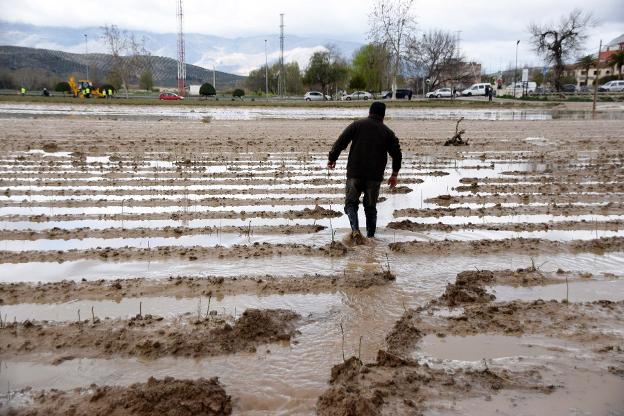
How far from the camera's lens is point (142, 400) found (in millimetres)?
3305

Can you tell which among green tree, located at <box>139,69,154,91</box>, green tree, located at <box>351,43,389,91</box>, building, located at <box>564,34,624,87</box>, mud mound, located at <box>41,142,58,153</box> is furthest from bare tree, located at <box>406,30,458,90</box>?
mud mound, located at <box>41,142,58,153</box>

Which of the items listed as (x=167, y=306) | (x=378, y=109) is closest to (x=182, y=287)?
(x=167, y=306)

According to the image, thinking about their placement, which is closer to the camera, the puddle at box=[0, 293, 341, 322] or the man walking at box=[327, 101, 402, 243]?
the puddle at box=[0, 293, 341, 322]

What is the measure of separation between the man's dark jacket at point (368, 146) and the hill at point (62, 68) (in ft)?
170

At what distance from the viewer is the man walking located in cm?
696

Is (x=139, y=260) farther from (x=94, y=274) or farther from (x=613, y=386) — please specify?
(x=613, y=386)

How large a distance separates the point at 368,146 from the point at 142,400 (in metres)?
4.46

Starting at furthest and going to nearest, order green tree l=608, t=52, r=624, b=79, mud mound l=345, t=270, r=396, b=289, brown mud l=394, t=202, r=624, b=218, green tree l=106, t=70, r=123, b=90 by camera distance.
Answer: green tree l=608, t=52, r=624, b=79 → green tree l=106, t=70, r=123, b=90 → brown mud l=394, t=202, r=624, b=218 → mud mound l=345, t=270, r=396, b=289

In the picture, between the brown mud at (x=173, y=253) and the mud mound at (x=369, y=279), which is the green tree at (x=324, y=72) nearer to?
the brown mud at (x=173, y=253)

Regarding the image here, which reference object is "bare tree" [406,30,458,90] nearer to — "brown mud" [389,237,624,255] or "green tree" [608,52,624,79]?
"green tree" [608,52,624,79]

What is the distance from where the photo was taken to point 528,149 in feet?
52.8

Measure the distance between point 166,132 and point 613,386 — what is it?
17.8 metres

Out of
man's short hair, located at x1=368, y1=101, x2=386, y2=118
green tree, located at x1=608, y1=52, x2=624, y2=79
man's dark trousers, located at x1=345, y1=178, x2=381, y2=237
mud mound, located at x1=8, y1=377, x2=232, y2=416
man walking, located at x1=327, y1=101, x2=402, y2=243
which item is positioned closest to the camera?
mud mound, located at x1=8, y1=377, x2=232, y2=416

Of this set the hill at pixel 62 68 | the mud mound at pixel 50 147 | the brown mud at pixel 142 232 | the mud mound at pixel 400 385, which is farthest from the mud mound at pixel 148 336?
the hill at pixel 62 68
